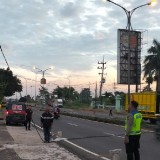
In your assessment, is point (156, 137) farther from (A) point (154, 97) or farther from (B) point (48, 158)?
(A) point (154, 97)

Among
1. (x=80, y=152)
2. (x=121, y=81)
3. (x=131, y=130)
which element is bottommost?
(x=80, y=152)

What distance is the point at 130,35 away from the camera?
34656mm

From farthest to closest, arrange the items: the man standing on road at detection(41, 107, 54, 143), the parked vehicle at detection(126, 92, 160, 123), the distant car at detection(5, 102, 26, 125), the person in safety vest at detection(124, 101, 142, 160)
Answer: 1. the parked vehicle at detection(126, 92, 160, 123)
2. the distant car at detection(5, 102, 26, 125)
3. the man standing on road at detection(41, 107, 54, 143)
4. the person in safety vest at detection(124, 101, 142, 160)

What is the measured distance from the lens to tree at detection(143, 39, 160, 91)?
6538cm

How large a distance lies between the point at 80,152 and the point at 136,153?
5.47m

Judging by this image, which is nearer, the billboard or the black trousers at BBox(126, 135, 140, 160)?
the black trousers at BBox(126, 135, 140, 160)

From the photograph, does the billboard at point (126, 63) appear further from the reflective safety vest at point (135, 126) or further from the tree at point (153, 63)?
the reflective safety vest at point (135, 126)

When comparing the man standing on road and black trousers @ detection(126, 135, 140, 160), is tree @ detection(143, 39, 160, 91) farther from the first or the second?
black trousers @ detection(126, 135, 140, 160)

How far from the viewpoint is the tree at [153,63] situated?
65375 millimetres

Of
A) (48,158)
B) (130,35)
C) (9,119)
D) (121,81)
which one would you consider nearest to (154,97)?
(121,81)

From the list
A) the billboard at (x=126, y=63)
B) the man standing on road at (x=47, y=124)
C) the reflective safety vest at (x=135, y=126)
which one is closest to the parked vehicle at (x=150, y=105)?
the billboard at (x=126, y=63)

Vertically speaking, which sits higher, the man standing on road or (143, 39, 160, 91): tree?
(143, 39, 160, 91): tree

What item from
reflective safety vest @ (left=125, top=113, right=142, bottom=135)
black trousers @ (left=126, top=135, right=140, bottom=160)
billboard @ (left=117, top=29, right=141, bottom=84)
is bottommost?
black trousers @ (left=126, top=135, right=140, bottom=160)

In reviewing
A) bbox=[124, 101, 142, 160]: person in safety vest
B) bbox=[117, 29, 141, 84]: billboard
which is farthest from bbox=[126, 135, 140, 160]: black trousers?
bbox=[117, 29, 141, 84]: billboard
